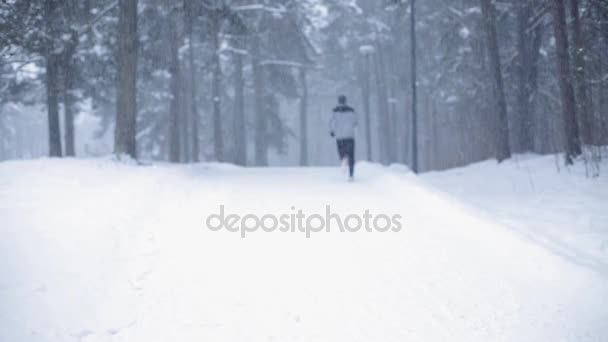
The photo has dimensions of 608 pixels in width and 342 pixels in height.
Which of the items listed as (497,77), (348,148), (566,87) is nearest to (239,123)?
(348,148)

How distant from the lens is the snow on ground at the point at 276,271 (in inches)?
157

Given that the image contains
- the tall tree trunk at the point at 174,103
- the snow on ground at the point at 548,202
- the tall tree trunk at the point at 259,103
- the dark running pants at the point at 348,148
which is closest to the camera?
the snow on ground at the point at 548,202

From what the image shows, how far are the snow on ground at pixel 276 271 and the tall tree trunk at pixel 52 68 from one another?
A: 18.7ft

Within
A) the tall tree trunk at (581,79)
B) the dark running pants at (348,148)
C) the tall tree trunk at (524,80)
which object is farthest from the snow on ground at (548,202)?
the tall tree trunk at (524,80)

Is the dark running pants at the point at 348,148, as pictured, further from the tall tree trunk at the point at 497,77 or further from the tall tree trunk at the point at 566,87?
the tall tree trunk at the point at 497,77

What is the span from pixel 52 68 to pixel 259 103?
12990mm

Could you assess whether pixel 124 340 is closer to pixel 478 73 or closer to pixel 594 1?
pixel 594 1

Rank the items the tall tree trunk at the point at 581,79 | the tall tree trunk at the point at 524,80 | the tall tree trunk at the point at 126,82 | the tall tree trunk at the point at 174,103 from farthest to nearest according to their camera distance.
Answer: the tall tree trunk at the point at 174,103 < the tall tree trunk at the point at 524,80 < the tall tree trunk at the point at 126,82 < the tall tree trunk at the point at 581,79

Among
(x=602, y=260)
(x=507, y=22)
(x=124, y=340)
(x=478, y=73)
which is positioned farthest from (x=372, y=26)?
(x=124, y=340)

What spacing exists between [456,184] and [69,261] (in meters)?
10.3

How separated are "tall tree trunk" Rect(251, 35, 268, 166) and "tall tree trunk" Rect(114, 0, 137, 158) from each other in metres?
12.9

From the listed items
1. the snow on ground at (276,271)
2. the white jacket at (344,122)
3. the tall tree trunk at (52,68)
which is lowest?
the snow on ground at (276,271)

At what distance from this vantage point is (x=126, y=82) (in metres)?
11.7

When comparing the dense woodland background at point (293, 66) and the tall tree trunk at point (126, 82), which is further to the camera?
the dense woodland background at point (293, 66)
